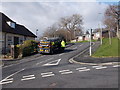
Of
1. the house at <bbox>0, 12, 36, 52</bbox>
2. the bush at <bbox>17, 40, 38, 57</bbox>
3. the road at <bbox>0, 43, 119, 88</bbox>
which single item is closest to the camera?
the road at <bbox>0, 43, 119, 88</bbox>

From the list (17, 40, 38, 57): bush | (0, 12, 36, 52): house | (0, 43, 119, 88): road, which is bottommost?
(0, 43, 119, 88): road

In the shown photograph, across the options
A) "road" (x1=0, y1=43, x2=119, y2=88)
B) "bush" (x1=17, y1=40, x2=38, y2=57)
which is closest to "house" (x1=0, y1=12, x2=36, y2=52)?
"bush" (x1=17, y1=40, x2=38, y2=57)

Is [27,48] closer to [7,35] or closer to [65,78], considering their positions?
[7,35]

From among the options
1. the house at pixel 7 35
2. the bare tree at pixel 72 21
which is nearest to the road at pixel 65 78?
the house at pixel 7 35

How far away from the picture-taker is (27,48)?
23516 millimetres

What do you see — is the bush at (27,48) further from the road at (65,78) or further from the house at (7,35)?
the road at (65,78)

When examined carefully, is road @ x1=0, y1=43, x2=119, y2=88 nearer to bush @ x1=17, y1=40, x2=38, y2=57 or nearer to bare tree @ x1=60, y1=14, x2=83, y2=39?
bush @ x1=17, y1=40, x2=38, y2=57

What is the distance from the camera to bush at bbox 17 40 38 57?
22.6 meters

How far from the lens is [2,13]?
32750 millimetres

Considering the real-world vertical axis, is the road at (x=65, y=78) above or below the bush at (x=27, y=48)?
below

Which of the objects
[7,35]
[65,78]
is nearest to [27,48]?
[7,35]

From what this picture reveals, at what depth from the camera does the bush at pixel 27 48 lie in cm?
2258

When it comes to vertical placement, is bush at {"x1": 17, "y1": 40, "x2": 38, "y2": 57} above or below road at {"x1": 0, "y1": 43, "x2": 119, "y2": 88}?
above

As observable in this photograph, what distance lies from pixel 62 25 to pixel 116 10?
30.3 meters
